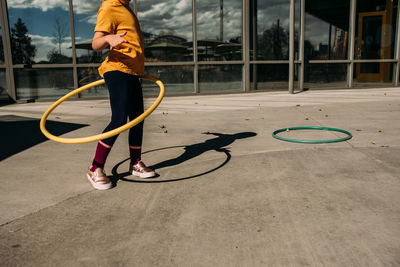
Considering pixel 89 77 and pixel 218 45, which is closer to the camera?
pixel 89 77

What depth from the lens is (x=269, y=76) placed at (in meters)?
12.6

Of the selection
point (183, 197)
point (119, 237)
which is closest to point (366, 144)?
point (183, 197)

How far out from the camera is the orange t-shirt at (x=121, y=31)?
351 centimetres

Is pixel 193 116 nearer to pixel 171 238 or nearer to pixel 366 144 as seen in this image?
pixel 366 144

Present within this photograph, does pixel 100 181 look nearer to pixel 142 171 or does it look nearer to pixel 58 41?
pixel 142 171

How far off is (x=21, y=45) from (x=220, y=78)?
6.40 m

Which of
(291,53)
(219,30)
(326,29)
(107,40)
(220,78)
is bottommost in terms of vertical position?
(220,78)

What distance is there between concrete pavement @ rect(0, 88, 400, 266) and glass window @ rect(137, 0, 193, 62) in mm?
5869

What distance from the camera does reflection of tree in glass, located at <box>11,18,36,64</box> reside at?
10945mm

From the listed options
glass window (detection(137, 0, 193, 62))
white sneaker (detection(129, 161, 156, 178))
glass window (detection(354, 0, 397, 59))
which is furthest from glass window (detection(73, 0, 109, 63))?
glass window (detection(354, 0, 397, 59))

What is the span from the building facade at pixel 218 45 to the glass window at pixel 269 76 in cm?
4

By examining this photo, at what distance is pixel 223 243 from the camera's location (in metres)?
A: 2.39

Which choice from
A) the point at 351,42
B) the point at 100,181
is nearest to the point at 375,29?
the point at 351,42

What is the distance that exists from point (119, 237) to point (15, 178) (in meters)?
2.06
